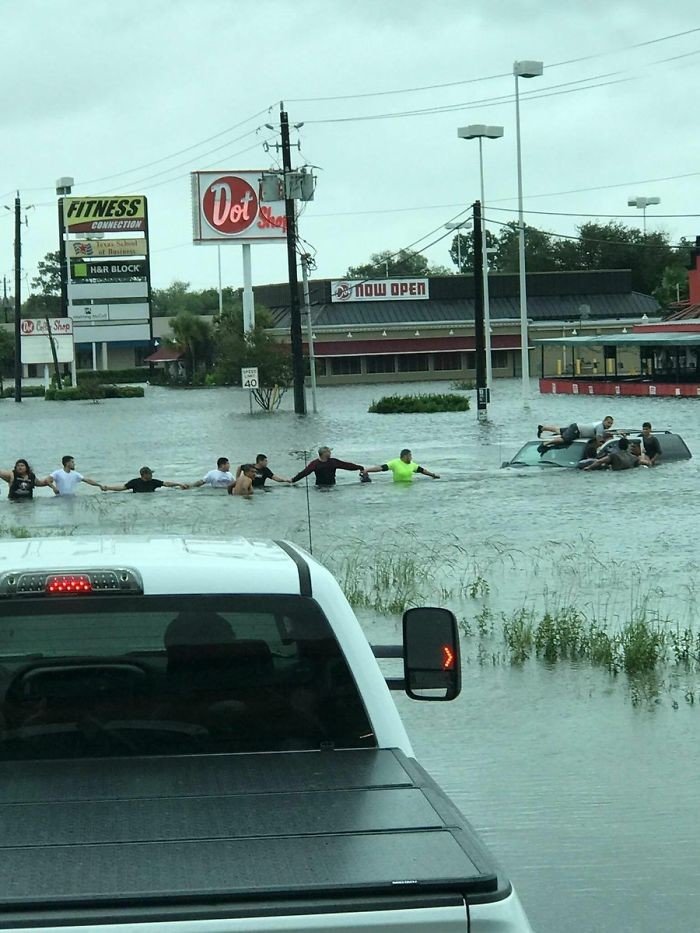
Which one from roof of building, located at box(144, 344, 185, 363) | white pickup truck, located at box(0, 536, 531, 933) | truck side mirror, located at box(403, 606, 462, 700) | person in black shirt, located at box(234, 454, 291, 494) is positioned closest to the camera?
white pickup truck, located at box(0, 536, 531, 933)

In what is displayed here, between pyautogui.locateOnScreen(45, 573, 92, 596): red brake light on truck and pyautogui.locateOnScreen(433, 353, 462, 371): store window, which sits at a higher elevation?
pyautogui.locateOnScreen(45, 573, 92, 596): red brake light on truck

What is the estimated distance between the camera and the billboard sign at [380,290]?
109 metres

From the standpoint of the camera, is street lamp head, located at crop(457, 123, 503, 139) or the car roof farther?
street lamp head, located at crop(457, 123, 503, 139)

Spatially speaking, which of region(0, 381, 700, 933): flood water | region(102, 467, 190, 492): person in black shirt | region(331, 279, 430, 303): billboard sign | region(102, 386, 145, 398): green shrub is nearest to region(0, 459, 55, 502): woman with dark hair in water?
→ region(0, 381, 700, 933): flood water

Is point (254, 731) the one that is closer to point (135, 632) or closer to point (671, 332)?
point (135, 632)

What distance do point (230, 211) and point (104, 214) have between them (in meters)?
26.9

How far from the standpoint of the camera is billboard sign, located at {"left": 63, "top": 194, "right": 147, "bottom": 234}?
127 m

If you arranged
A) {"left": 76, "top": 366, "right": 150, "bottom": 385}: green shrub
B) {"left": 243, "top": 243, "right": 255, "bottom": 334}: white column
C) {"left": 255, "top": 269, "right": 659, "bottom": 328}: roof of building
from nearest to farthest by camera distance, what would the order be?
1. {"left": 243, "top": 243, "right": 255, "bottom": 334}: white column
2. {"left": 255, "top": 269, "right": 659, "bottom": 328}: roof of building
3. {"left": 76, "top": 366, "right": 150, "bottom": 385}: green shrub

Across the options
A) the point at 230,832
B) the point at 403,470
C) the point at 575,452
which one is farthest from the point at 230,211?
the point at 230,832

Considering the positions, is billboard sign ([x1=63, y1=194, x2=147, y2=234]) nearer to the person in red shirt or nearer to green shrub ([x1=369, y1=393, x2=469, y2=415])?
green shrub ([x1=369, y1=393, x2=469, y2=415])

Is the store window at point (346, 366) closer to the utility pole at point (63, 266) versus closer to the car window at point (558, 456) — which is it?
the utility pole at point (63, 266)

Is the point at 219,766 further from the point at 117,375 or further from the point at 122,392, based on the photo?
the point at 117,375

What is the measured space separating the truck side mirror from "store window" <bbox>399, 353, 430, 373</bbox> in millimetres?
104725

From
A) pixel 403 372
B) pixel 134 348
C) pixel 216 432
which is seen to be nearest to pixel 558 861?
pixel 216 432
